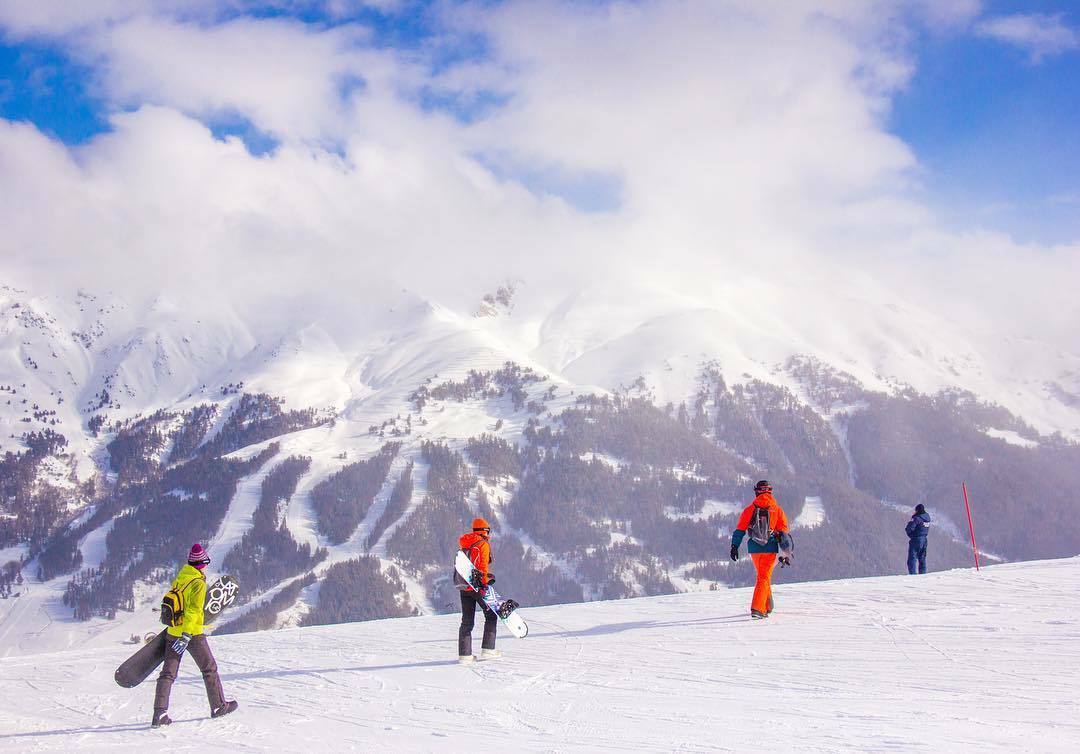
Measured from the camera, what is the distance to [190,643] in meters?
11.1

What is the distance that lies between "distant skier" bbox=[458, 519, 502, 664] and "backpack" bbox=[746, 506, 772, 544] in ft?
16.7

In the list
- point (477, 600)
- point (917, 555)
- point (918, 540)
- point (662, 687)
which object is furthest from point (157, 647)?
point (917, 555)

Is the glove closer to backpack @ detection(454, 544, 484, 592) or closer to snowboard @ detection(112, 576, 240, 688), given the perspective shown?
snowboard @ detection(112, 576, 240, 688)

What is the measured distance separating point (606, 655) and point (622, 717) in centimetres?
401

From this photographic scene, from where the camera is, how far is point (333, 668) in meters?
14.6

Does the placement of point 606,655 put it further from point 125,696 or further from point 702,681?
point 125,696

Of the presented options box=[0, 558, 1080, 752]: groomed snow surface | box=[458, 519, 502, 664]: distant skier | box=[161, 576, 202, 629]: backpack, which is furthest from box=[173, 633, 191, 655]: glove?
box=[458, 519, 502, 664]: distant skier

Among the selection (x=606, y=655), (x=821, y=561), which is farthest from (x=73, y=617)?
(x=606, y=655)

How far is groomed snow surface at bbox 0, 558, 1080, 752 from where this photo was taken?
9.02 meters

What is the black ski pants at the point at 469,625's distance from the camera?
13820 mm

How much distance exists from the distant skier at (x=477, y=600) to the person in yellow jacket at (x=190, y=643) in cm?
408

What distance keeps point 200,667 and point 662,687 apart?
6.34 meters

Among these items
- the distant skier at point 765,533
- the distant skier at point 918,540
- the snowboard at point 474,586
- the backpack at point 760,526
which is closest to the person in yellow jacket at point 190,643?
the snowboard at point 474,586

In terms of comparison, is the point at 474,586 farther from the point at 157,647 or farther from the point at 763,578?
the point at 763,578
